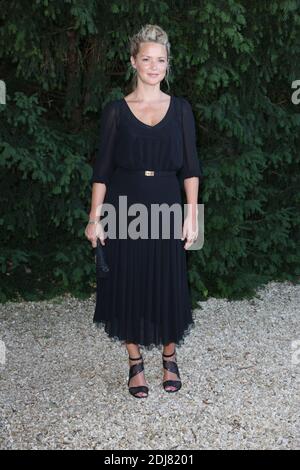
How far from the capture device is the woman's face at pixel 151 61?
10.4ft

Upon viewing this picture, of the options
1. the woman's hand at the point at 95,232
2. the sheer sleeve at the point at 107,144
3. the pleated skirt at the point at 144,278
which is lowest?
the pleated skirt at the point at 144,278

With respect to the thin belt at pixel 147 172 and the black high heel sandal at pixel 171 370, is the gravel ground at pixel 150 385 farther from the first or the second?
the thin belt at pixel 147 172

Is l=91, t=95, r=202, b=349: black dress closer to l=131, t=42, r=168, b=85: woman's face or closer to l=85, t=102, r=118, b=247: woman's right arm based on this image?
l=85, t=102, r=118, b=247: woman's right arm

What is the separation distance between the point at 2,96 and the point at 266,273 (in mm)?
3013

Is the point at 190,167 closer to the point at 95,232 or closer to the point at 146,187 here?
the point at 146,187

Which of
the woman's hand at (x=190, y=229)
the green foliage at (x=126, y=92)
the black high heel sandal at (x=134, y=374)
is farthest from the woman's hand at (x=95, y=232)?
the green foliage at (x=126, y=92)

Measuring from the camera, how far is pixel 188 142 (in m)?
3.40

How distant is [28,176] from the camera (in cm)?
534

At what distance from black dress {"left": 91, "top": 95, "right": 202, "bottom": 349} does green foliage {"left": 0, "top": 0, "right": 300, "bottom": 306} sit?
139 centimetres

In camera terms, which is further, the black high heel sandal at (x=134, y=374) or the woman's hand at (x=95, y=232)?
the black high heel sandal at (x=134, y=374)

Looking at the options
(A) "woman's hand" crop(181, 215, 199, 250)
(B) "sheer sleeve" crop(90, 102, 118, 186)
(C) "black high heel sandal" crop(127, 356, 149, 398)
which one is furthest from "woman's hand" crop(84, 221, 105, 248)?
(C) "black high heel sandal" crop(127, 356, 149, 398)

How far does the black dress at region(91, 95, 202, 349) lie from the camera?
3.28 meters

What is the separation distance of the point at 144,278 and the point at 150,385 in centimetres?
87

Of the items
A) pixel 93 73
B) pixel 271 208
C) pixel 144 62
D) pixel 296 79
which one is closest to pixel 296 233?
pixel 271 208
